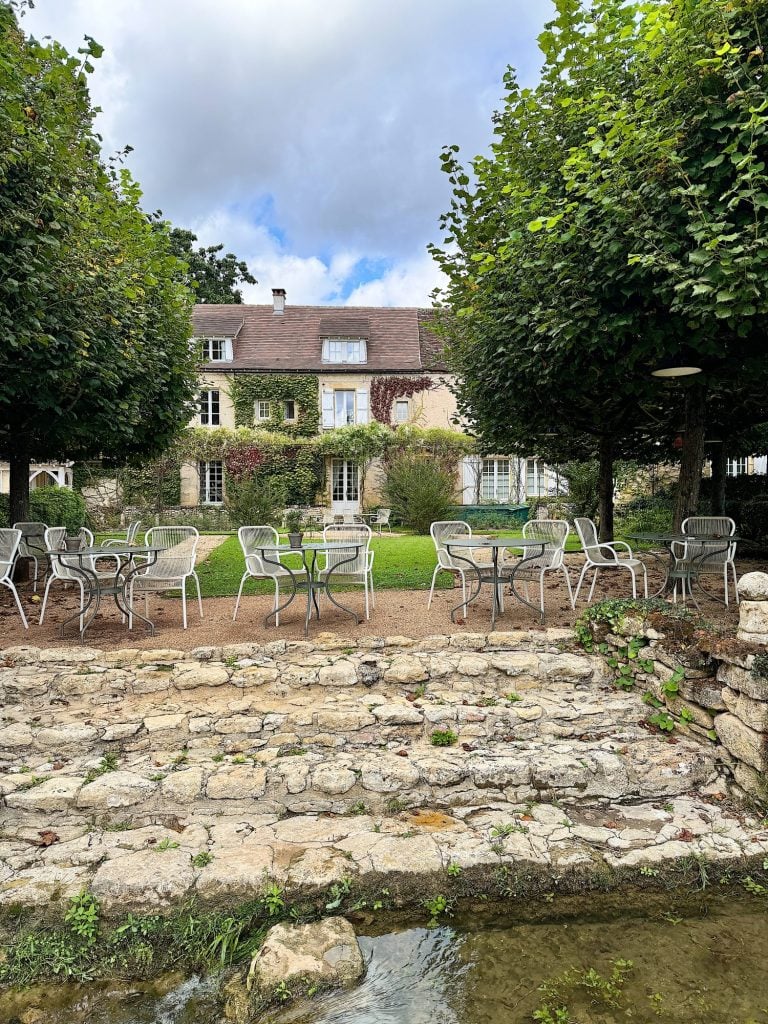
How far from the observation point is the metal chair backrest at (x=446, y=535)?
6.41m

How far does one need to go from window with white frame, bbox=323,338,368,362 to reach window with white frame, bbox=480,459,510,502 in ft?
22.4

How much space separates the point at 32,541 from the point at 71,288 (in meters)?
3.66

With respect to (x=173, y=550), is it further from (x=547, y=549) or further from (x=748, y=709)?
(x=748, y=709)

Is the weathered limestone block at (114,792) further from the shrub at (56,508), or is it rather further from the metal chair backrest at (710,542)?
the shrub at (56,508)

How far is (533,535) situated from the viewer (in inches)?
279

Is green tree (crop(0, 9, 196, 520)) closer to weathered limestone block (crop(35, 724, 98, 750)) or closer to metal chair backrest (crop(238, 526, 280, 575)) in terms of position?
metal chair backrest (crop(238, 526, 280, 575))

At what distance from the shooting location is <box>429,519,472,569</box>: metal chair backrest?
21.0 feet

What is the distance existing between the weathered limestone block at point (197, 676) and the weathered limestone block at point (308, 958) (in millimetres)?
2243

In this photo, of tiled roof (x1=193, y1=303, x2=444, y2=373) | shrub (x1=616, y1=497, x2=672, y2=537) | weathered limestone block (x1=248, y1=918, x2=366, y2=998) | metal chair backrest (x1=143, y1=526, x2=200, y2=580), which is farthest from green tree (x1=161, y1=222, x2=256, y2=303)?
weathered limestone block (x1=248, y1=918, x2=366, y2=998)

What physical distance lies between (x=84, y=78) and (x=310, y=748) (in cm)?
601

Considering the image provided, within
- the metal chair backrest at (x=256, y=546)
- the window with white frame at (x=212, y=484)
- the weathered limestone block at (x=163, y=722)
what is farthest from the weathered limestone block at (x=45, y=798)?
the window with white frame at (x=212, y=484)

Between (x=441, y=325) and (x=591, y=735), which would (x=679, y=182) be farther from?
(x=441, y=325)

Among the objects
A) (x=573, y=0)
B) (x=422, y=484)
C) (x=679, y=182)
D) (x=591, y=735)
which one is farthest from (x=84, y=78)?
(x=422, y=484)

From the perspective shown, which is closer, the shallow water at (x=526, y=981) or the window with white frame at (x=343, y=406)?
the shallow water at (x=526, y=981)
